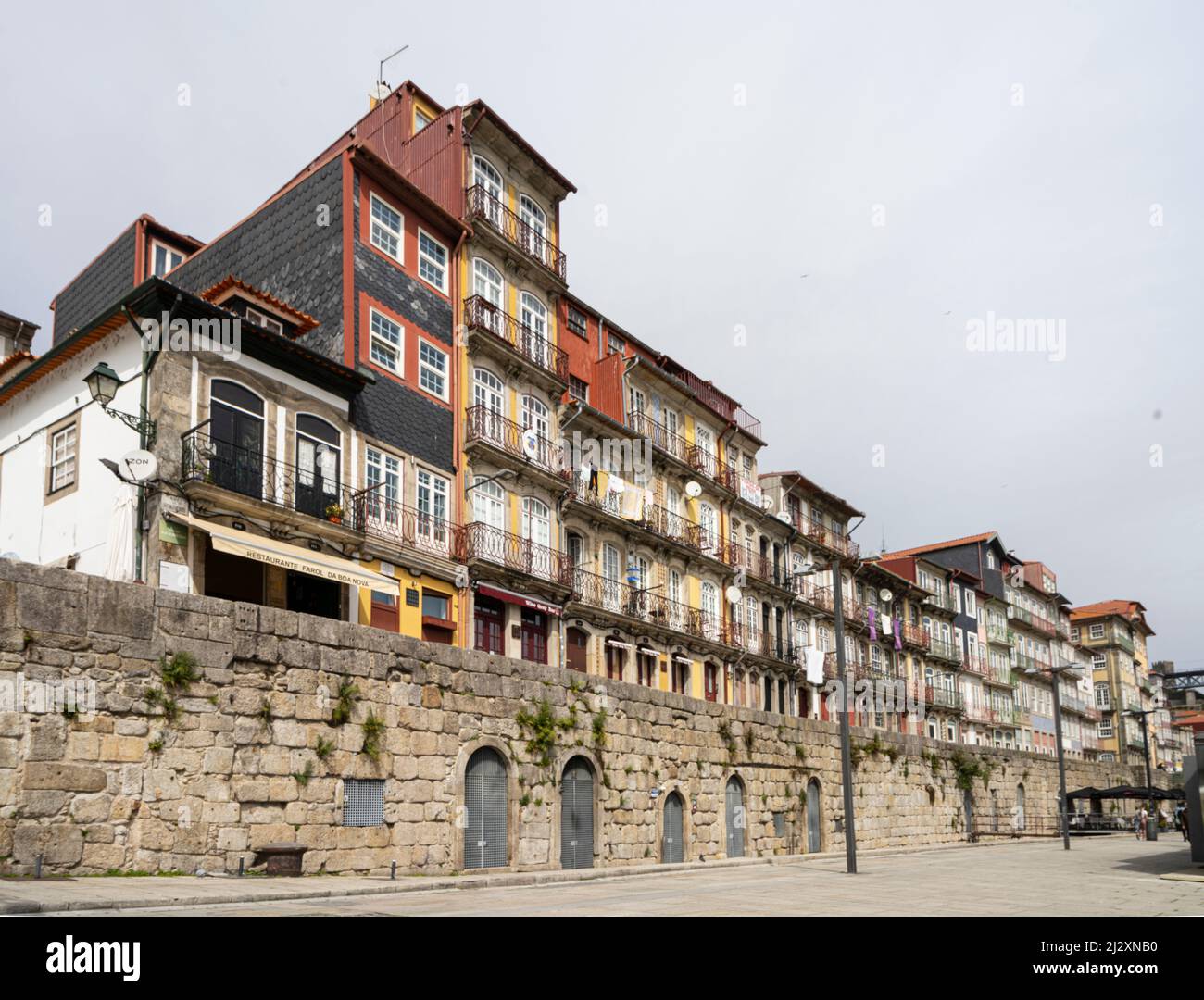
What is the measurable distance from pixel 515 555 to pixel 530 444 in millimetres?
3372

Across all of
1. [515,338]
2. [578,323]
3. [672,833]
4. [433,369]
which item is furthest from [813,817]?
[433,369]

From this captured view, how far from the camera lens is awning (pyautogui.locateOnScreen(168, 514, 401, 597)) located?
20625mm

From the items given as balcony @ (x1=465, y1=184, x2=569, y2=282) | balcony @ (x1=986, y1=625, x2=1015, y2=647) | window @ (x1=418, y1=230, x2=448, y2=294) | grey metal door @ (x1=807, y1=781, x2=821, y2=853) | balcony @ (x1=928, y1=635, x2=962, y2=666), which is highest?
balcony @ (x1=465, y1=184, x2=569, y2=282)

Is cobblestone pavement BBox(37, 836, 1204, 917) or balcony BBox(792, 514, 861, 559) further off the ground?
balcony BBox(792, 514, 861, 559)

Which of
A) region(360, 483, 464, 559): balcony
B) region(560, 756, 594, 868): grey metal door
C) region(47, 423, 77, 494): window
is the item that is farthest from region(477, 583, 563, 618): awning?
region(47, 423, 77, 494): window

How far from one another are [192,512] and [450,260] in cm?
1183

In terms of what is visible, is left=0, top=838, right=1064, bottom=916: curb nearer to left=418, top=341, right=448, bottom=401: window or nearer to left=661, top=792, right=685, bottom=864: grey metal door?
left=661, top=792, right=685, bottom=864: grey metal door

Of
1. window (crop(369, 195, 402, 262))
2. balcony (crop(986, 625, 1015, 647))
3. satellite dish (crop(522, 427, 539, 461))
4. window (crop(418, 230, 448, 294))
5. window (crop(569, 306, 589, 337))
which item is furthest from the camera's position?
balcony (crop(986, 625, 1015, 647))

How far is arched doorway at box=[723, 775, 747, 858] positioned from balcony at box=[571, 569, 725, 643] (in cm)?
687

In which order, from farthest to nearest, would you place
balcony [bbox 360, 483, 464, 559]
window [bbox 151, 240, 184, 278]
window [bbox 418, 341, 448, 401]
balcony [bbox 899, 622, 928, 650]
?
balcony [bbox 899, 622, 928, 650], window [bbox 151, 240, 184, 278], window [bbox 418, 341, 448, 401], balcony [bbox 360, 483, 464, 559]
